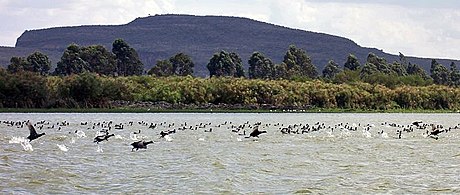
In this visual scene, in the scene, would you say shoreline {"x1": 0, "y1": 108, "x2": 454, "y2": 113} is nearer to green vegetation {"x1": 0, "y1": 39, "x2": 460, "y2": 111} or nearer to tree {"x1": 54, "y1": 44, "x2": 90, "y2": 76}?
green vegetation {"x1": 0, "y1": 39, "x2": 460, "y2": 111}

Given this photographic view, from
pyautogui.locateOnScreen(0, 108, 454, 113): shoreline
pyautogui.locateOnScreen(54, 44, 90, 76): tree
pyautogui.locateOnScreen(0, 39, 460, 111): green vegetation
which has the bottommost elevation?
pyautogui.locateOnScreen(0, 108, 454, 113): shoreline

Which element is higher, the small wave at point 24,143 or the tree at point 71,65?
the tree at point 71,65

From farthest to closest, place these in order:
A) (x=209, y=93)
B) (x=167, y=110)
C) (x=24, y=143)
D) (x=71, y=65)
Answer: (x=71, y=65) → (x=209, y=93) → (x=167, y=110) → (x=24, y=143)

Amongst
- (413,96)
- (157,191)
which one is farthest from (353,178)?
(413,96)

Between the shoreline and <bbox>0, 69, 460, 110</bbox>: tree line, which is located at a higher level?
<bbox>0, 69, 460, 110</bbox>: tree line

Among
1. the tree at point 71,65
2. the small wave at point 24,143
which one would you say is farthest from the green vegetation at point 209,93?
the small wave at point 24,143

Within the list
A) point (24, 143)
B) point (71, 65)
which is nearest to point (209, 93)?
point (71, 65)

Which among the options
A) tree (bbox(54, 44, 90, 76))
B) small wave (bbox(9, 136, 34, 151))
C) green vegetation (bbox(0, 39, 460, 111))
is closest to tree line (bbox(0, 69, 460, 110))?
green vegetation (bbox(0, 39, 460, 111))

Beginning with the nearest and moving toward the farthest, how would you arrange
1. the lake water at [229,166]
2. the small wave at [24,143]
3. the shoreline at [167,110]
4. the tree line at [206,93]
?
the lake water at [229,166]
the small wave at [24,143]
the shoreline at [167,110]
the tree line at [206,93]

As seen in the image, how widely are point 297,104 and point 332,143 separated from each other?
94456mm

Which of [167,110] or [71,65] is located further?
[71,65]

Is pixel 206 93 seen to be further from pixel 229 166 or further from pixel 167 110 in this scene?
pixel 229 166

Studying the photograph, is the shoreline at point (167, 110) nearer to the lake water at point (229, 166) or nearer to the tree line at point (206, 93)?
the tree line at point (206, 93)

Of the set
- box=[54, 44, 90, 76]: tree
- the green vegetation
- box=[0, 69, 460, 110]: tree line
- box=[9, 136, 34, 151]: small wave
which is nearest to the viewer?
box=[9, 136, 34, 151]: small wave
